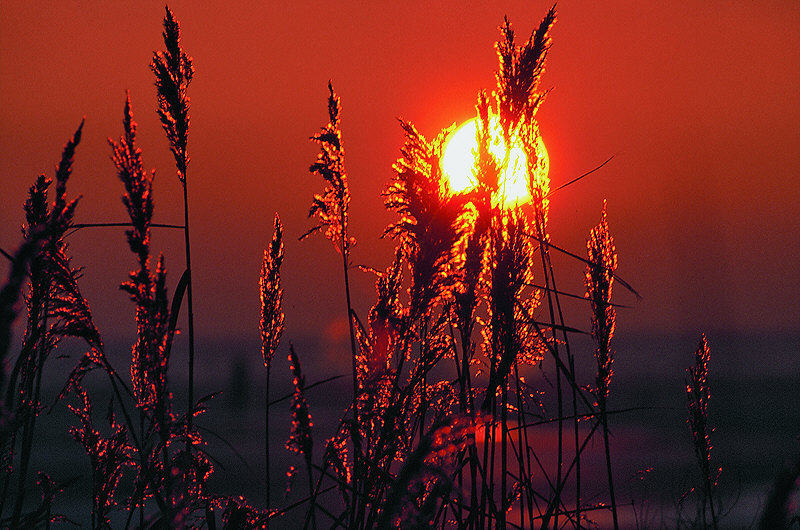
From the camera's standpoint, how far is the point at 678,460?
13.5 metres

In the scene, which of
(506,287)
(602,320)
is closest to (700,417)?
(602,320)

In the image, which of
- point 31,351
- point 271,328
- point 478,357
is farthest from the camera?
point 271,328

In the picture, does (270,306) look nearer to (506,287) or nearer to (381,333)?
(381,333)

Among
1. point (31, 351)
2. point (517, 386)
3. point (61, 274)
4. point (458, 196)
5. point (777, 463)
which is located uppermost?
point (458, 196)

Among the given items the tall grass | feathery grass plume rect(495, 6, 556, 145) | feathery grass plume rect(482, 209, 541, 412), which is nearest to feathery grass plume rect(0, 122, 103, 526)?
the tall grass

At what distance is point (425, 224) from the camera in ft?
6.63

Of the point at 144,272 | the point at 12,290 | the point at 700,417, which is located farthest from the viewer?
the point at 700,417

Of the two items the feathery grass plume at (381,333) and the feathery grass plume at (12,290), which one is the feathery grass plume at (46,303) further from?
the feathery grass plume at (381,333)

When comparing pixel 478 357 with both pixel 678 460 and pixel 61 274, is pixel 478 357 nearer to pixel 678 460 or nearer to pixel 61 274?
pixel 61 274

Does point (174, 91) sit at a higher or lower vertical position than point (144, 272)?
higher

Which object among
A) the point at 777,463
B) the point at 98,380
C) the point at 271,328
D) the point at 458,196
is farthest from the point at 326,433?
the point at 98,380

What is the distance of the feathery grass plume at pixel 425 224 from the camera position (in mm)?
1976

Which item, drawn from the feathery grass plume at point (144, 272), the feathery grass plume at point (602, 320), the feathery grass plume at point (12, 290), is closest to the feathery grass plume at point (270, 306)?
the feathery grass plume at point (602, 320)

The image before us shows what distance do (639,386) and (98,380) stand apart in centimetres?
2444
